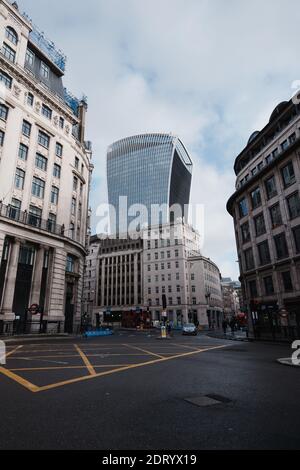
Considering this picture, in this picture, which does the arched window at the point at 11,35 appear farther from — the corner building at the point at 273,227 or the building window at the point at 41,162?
the corner building at the point at 273,227

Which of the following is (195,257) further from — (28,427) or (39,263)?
(28,427)

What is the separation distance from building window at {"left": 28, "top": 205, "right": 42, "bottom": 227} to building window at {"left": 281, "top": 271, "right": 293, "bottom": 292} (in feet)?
86.9

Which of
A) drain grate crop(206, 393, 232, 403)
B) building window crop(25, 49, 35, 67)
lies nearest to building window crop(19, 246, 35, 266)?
building window crop(25, 49, 35, 67)

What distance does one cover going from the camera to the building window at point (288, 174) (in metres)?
28.6

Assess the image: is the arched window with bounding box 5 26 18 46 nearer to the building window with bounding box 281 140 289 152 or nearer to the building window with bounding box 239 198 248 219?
the building window with bounding box 281 140 289 152

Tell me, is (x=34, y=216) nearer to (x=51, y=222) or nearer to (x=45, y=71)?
(x=51, y=222)

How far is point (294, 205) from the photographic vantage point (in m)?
28.0

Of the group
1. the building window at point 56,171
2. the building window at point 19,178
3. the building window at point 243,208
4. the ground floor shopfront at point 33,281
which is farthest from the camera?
the building window at point 243,208

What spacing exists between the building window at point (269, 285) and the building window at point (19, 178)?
94.2 ft

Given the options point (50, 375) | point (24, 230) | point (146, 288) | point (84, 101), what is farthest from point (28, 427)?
point (146, 288)

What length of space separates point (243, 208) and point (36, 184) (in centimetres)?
2659

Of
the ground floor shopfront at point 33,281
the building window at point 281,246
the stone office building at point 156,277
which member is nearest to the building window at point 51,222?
the ground floor shopfront at point 33,281

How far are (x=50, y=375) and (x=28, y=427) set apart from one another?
14.7 feet
